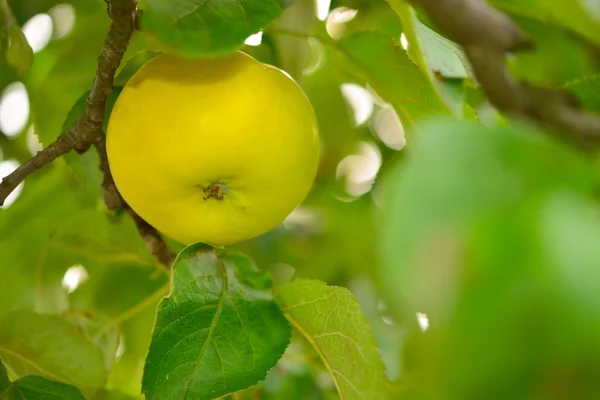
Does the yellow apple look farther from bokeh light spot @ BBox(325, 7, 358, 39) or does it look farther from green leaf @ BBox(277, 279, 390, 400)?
bokeh light spot @ BBox(325, 7, 358, 39)

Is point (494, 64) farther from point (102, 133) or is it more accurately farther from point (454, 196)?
point (102, 133)

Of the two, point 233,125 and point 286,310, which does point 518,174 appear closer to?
point 233,125

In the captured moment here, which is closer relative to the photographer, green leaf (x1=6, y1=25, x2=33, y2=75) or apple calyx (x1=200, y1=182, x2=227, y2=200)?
apple calyx (x1=200, y1=182, x2=227, y2=200)

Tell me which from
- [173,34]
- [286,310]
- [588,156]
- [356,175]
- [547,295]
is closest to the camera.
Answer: [547,295]

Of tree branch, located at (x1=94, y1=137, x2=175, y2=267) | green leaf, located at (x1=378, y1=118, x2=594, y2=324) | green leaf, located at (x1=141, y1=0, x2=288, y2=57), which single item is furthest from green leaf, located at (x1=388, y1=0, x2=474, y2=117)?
tree branch, located at (x1=94, y1=137, x2=175, y2=267)

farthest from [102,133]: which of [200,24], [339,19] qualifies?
[339,19]

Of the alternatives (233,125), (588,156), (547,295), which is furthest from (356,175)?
(547,295)

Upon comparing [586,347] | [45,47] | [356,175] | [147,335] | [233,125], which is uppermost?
[586,347]
